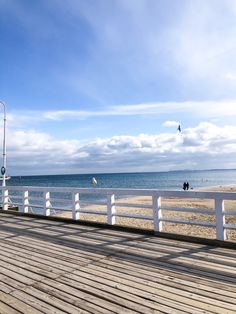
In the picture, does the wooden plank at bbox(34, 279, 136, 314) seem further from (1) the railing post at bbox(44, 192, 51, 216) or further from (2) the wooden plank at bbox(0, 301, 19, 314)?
(1) the railing post at bbox(44, 192, 51, 216)

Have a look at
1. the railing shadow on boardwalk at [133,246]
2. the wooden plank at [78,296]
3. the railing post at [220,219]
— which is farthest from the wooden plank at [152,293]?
the railing post at [220,219]

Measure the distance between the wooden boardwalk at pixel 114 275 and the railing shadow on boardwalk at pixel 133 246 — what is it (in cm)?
2

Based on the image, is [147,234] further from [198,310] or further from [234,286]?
[198,310]

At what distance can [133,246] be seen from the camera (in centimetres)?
682

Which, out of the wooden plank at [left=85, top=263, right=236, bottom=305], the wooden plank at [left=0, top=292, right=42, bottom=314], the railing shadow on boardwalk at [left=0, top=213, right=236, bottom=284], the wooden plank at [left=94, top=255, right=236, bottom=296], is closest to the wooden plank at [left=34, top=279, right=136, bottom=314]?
the wooden plank at [left=0, top=292, right=42, bottom=314]

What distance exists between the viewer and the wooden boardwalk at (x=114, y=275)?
3865mm

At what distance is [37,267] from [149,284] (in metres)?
2.05

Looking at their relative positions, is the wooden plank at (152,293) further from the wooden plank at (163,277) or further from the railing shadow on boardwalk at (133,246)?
the railing shadow on boardwalk at (133,246)

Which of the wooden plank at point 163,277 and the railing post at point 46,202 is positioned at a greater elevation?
the railing post at point 46,202

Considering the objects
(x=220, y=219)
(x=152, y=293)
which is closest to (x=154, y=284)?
(x=152, y=293)

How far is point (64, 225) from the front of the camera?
9.82m

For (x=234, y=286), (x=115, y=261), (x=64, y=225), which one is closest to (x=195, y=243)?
(x=115, y=261)

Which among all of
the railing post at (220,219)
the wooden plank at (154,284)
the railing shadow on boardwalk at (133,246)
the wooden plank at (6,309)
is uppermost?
the railing post at (220,219)

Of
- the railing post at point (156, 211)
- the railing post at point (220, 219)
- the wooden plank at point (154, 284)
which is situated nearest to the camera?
the wooden plank at point (154, 284)
